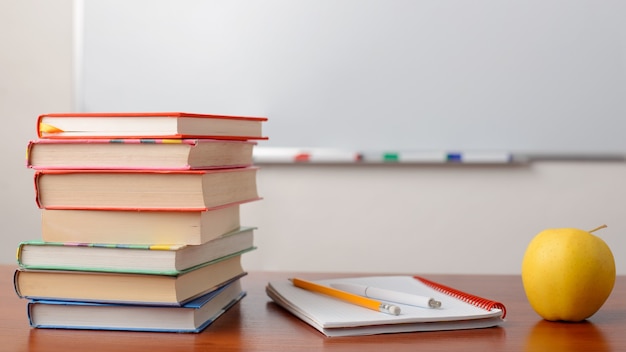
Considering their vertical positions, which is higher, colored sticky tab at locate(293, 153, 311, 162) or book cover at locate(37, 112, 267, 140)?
book cover at locate(37, 112, 267, 140)

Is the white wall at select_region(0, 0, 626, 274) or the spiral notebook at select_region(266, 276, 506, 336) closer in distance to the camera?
the spiral notebook at select_region(266, 276, 506, 336)

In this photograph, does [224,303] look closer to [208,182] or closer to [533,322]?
[208,182]

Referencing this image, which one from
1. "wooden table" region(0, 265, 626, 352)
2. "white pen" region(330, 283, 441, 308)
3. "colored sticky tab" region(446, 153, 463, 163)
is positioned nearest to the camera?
"wooden table" region(0, 265, 626, 352)

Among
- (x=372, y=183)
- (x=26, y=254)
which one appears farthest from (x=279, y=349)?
(x=372, y=183)

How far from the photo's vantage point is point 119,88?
249 centimetres

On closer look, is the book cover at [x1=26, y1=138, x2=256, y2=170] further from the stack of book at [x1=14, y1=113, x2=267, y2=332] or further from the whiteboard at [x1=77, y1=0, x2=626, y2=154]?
the whiteboard at [x1=77, y1=0, x2=626, y2=154]

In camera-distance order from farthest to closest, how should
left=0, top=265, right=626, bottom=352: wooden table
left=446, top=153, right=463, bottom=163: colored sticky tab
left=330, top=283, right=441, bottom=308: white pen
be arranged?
left=446, top=153, right=463, bottom=163: colored sticky tab
left=330, top=283, right=441, bottom=308: white pen
left=0, top=265, right=626, bottom=352: wooden table

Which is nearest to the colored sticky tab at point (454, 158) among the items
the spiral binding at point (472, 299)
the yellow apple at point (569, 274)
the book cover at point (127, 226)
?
the spiral binding at point (472, 299)

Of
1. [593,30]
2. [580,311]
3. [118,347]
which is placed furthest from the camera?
[593,30]

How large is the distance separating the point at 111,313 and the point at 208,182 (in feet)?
0.53

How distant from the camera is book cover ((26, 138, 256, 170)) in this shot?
2.36 feet

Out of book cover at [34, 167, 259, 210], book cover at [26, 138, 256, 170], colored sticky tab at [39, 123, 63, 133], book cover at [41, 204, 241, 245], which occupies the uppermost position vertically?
colored sticky tab at [39, 123, 63, 133]

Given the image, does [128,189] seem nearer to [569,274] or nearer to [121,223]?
[121,223]

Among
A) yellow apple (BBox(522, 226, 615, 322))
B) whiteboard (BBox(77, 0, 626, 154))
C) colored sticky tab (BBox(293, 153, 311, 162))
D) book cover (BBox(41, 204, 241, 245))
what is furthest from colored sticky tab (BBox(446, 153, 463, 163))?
book cover (BBox(41, 204, 241, 245))
